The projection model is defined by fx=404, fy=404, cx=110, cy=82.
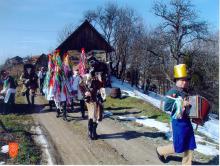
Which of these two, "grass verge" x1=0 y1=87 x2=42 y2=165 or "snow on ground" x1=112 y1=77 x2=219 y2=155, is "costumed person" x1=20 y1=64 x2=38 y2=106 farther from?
"snow on ground" x1=112 y1=77 x2=219 y2=155

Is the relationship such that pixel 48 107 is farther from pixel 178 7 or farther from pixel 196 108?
pixel 196 108

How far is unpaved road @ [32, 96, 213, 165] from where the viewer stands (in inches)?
276

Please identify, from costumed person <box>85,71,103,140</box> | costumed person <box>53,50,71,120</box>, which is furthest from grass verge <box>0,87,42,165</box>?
costumed person <box>85,71,103,140</box>

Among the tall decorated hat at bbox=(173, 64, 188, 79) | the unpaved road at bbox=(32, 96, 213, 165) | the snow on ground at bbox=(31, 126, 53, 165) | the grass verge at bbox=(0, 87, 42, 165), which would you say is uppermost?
the tall decorated hat at bbox=(173, 64, 188, 79)

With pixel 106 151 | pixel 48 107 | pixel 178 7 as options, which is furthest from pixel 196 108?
pixel 48 107

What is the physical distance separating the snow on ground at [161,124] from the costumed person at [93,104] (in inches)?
68.6

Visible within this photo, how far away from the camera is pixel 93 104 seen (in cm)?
838

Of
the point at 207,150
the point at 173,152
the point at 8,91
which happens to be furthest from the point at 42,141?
the point at 8,91

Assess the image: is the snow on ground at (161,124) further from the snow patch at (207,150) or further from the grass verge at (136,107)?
the grass verge at (136,107)

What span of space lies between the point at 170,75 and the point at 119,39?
15.4 feet

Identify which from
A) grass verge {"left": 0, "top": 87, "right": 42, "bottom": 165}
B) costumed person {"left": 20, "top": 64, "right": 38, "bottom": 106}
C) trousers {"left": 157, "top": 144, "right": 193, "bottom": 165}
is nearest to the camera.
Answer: trousers {"left": 157, "top": 144, "right": 193, "bottom": 165}

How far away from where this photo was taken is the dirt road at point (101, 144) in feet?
23.1

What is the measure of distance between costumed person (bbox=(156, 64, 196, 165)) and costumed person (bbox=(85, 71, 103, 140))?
7.81 feet

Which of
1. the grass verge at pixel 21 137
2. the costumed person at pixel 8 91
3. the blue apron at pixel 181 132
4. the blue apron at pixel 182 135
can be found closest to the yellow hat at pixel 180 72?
the blue apron at pixel 181 132
